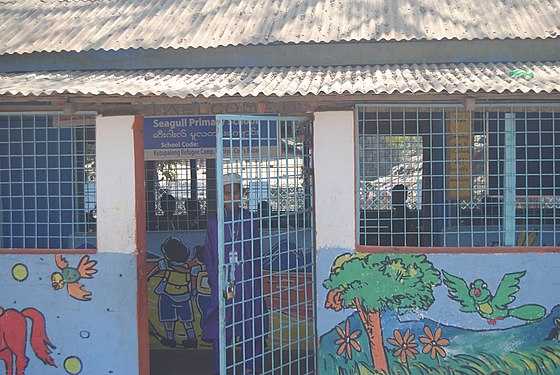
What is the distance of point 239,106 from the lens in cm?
666

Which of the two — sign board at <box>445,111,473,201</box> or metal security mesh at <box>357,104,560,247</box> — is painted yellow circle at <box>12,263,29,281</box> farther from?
sign board at <box>445,111,473,201</box>

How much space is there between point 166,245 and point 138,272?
183 cm

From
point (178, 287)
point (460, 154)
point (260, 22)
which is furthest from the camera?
point (178, 287)

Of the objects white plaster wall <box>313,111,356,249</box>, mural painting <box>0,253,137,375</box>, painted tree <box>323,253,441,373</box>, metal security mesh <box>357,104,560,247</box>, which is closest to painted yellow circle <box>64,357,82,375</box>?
mural painting <box>0,253,137,375</box>

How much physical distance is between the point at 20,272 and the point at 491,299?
13.2ft

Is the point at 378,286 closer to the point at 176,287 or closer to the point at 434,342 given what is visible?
the point at 434,342

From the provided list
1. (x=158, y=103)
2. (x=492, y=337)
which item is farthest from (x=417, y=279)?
(x=158, y=103)

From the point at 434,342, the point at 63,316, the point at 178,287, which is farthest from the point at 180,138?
the point at 434,342

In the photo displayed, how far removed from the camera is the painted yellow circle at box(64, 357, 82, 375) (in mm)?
6348

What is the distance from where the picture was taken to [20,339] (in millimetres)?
6402

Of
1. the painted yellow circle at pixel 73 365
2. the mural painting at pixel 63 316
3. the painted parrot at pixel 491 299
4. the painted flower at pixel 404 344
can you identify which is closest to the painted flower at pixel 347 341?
Answer: the painted flower at pixel 404 344

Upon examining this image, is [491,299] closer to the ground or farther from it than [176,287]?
farther from it

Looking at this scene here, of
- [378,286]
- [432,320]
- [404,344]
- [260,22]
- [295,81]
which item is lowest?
[404,344]

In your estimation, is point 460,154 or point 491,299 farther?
point 460,154
